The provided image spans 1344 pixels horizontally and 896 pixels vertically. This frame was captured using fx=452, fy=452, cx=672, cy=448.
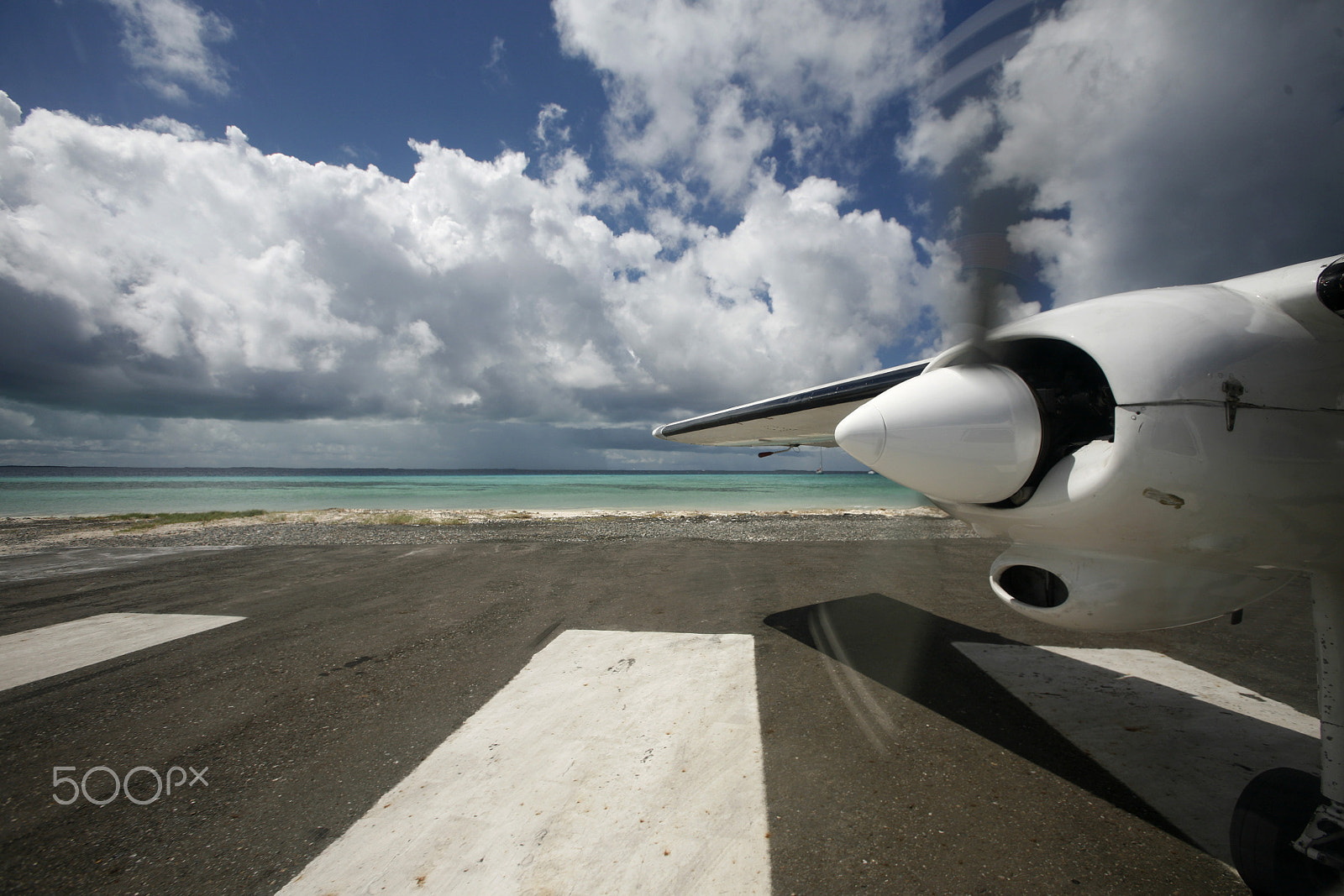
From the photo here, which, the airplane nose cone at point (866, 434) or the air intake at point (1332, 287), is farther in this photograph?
the airplane nose cone at point (866, 434)

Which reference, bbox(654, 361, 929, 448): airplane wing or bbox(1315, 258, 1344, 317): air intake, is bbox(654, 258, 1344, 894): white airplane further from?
bbox(654, 361, 929, 448): airplane wing

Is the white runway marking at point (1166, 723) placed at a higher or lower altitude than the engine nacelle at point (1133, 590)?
lower

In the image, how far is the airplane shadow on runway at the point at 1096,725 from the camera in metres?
2.41

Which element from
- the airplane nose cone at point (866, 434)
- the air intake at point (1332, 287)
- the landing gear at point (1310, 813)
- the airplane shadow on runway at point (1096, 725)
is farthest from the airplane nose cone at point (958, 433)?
the airplane shadow on runway at point (1096, 725)

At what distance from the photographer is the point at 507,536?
11930 mm

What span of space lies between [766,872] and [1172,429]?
2429 millimetres

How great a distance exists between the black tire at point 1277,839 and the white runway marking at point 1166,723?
0.19 m

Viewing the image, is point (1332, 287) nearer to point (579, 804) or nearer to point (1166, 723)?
point (1166, 723)

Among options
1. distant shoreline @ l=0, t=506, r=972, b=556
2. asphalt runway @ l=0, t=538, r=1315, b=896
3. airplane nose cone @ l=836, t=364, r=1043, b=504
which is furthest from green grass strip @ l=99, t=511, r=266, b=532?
airplane nose cone @ l=836, t=364, r=1043, b=504

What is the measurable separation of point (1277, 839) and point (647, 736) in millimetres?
2865

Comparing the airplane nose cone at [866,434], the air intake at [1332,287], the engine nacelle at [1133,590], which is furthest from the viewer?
the airplane nose cone at [866,434]

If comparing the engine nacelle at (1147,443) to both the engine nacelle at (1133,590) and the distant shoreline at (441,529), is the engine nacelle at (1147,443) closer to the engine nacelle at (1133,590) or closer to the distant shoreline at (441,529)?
the engine nacelle at (1133,590)

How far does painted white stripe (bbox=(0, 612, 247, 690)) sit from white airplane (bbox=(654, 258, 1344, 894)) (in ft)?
22.6

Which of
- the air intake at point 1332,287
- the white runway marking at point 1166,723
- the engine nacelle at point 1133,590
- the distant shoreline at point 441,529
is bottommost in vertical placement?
the distant shoreline at point 441,529
